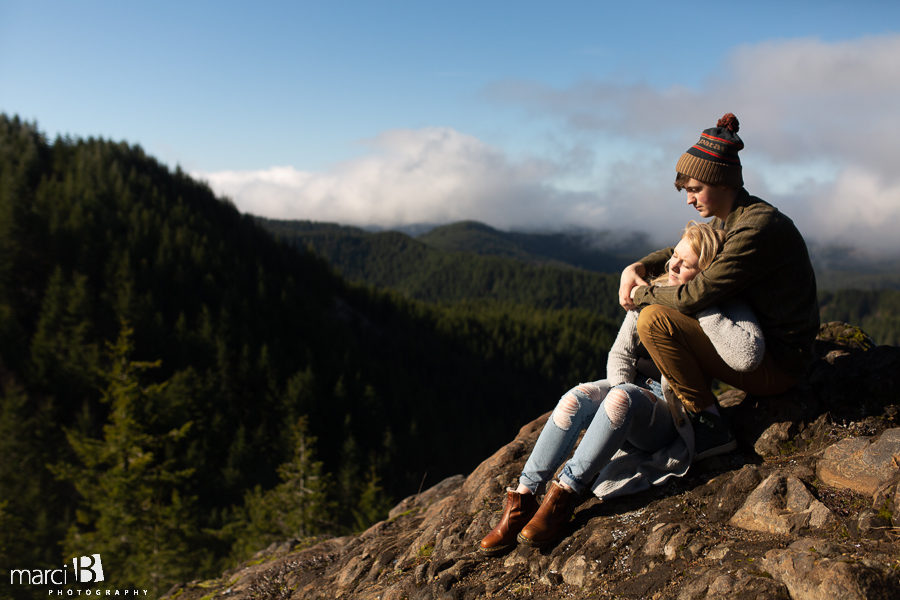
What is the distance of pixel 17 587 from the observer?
16906 millimetres

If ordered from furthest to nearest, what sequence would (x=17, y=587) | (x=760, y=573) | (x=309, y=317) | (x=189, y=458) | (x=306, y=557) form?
(x=309, y=317)
(x=189, y=458)
(x=17, y=587)
(x=306, y=557)
(x=760, y=573)

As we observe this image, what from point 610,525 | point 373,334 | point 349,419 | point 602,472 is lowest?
point 349,419

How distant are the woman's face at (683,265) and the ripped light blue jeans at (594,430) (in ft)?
3.74

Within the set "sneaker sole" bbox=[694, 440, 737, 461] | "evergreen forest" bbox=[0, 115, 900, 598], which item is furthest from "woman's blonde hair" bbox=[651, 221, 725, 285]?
"evergreen forest" bbox=[0, 115, 900, 598]

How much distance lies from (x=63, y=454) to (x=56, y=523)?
25.9ft

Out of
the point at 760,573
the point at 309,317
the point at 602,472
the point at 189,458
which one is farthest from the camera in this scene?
the point at 309,317

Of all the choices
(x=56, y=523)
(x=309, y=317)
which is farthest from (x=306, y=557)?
(x=309, y=317)

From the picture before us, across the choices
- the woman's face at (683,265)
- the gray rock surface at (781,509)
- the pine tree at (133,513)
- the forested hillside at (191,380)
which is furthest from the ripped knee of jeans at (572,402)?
the pine tree at (133,513)

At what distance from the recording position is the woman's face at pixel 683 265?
4.97m

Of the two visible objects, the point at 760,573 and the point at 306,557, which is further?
the point at 306,557

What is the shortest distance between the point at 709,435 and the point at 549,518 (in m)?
1.71

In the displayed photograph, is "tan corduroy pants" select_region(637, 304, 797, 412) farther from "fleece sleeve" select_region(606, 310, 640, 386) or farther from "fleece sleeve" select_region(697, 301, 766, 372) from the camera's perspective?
"fleece sleeve" select_region(606, 310, 640, 386)

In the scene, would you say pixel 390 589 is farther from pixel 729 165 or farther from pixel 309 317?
pixel 309 317

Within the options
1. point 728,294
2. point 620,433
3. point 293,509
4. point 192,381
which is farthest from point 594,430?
point 192,381
